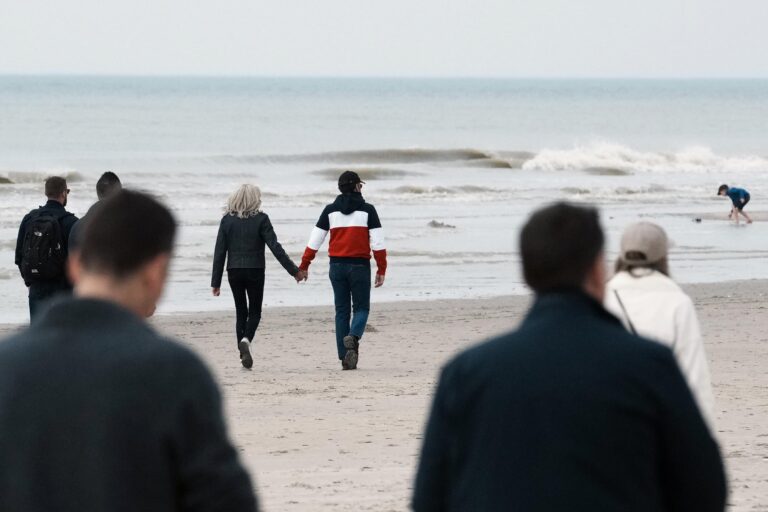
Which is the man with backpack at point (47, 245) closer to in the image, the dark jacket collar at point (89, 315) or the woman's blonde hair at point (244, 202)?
the woman's blonde hair at point (244, 202)

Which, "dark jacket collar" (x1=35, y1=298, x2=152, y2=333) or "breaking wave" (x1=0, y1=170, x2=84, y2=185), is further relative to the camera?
"breaking wave" (x1=0, y1=170, x2=84, y2=185)

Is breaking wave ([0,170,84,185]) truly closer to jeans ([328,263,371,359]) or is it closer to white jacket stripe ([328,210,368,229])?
jeans ([328,263,371,359])

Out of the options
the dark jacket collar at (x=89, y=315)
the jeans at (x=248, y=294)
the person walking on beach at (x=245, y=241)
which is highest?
the dark jacket collar at (x=89, y=315)

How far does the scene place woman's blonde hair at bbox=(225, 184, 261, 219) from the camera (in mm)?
10547

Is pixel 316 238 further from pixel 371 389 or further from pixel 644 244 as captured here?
pixel 644 244

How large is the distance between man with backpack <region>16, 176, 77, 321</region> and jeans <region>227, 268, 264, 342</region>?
1815 mm

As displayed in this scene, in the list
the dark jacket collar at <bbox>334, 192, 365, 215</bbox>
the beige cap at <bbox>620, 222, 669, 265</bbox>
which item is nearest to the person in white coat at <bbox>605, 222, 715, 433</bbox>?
the beige cap at <bbox>620, 222, 669, 265</bbox>

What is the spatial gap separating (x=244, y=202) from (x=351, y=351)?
1525 millimetres

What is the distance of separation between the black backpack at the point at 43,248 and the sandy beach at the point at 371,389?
1530 mm

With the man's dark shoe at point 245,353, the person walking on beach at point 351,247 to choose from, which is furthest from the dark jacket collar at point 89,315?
the man's dark shoe at point 245,353

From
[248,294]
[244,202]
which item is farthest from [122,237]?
[248,294]

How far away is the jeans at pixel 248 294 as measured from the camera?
34.9ft

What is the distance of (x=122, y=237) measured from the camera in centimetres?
252

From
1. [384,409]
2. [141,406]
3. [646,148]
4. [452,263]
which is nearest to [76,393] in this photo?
[141,406]
